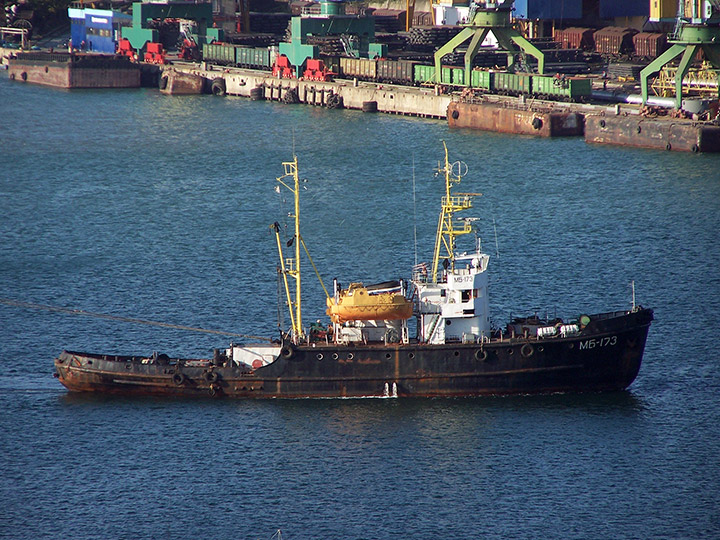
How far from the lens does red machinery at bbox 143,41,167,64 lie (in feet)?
502

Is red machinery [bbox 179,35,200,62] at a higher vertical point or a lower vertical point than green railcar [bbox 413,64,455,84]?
higher

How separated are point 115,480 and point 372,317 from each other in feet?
37.4

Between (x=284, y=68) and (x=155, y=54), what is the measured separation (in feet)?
70.2

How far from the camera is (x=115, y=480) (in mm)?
42625

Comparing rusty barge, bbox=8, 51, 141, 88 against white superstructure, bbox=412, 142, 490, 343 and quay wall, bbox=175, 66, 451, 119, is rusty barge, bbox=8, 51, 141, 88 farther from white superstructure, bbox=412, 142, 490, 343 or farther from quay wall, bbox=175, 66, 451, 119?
white superstructure, bbox=412, 142, 490, 343

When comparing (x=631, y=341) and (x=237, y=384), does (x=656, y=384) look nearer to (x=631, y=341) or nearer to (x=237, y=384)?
(x=631, y=341)

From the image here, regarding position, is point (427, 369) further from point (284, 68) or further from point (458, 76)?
point (284, 68)

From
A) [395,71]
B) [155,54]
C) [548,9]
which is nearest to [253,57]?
[155,54]

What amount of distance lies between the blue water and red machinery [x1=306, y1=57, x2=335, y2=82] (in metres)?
22.8

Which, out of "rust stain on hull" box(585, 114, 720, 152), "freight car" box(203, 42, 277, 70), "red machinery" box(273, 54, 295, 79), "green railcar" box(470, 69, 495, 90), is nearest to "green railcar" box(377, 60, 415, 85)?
"green railcar" box(470, 69, 495, 90)

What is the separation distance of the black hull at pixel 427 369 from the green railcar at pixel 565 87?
7087 centimetres

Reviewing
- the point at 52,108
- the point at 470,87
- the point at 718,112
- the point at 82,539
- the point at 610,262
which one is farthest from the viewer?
the point at 52,108

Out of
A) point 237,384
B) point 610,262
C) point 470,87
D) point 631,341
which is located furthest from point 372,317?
point 470,87

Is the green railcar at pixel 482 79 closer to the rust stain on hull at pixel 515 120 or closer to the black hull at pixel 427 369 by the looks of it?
the rust stain on hull at pixel 515 120
